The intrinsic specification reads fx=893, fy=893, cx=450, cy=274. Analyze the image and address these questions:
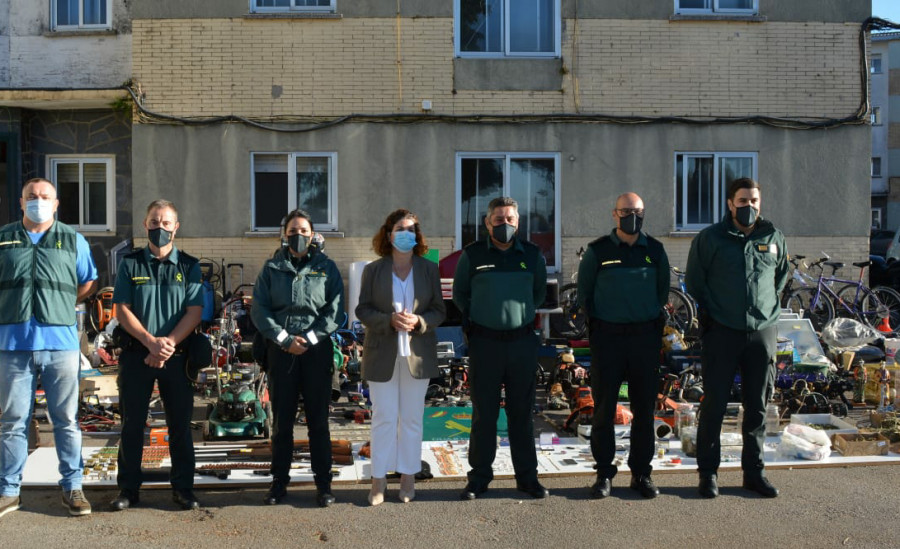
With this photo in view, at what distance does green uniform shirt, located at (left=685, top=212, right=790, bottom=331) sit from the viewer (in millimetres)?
6227

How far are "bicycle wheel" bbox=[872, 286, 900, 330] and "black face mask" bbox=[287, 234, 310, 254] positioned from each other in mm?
11331

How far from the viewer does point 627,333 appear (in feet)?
20.5

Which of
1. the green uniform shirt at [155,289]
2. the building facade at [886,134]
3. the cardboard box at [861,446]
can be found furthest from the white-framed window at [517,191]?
the building facade at [886,134]

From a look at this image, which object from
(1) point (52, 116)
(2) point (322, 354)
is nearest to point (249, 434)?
(2) point (322, 354)

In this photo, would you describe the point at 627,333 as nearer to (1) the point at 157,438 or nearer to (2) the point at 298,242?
(2) the point at 298,242

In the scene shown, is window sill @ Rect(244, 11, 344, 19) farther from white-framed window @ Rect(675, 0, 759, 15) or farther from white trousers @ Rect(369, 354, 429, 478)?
white trousers @ Rect(369, 354, 429, 478)

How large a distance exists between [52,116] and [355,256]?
18.8 ft

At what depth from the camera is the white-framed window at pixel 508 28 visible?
13711 millimetres

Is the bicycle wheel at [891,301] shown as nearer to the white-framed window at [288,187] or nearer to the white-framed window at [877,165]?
the white-framed window at [288,187]

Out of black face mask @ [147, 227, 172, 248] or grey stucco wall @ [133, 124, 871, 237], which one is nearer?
black face mask @ [147, 227, 172, 248]

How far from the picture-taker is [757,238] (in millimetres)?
6320

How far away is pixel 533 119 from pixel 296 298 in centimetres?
826

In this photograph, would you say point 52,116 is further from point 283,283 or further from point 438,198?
point 283,283

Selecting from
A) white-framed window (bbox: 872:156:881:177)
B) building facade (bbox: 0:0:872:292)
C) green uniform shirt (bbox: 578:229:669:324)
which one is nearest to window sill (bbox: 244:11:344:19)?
building facade (bbox: 0:0:872:292)
